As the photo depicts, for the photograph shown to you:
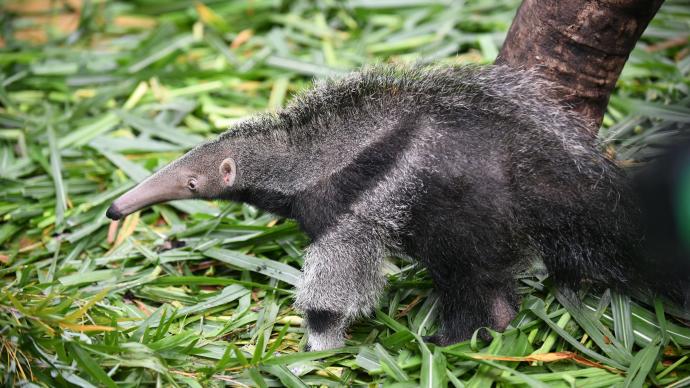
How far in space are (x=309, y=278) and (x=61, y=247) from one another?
2.18 m

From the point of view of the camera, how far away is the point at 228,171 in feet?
14.6

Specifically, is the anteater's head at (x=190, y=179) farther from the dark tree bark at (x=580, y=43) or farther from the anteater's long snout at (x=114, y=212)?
the dark tree bark at (x=580, y=43)

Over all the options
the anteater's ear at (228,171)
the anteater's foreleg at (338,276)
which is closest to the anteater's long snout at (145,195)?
the anteater's ear at (228,171)

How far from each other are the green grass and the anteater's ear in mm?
677

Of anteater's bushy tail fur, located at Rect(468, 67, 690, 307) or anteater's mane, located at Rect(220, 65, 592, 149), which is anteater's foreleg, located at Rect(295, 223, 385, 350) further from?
anteater's bushy tail fur, located at Rect(468, 67, 690, 307)

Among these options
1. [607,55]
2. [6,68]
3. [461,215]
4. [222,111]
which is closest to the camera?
[461,215]

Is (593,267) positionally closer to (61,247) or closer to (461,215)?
(461,215)

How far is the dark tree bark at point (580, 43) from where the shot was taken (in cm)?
424

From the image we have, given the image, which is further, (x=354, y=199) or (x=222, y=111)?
(x=222, y=111)

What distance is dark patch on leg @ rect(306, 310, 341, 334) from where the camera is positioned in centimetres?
407

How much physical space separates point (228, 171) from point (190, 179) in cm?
24

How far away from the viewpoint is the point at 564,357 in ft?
12.7

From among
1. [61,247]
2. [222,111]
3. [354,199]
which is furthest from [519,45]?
[61,247]

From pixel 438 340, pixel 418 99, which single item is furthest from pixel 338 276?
pixel 418 99
